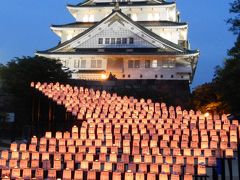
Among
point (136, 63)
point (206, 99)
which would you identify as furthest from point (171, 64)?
point (206, 99)

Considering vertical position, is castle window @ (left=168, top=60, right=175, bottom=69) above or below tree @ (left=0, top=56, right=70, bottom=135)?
above

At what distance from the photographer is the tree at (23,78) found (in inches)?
673

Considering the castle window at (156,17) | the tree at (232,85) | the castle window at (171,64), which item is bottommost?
the tree at (232,85)

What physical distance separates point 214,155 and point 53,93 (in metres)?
7.45

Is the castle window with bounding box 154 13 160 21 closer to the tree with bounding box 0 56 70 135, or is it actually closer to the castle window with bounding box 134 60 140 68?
the castle window with bounding box 134 60 140 68

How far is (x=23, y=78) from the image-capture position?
707 inches

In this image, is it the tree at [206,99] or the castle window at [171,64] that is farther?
the castle window at [171,64]

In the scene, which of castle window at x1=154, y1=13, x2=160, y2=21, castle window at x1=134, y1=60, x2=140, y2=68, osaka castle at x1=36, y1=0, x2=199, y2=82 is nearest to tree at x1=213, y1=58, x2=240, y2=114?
osaka castle at x1=36, y1=0, x2=199, y2=82

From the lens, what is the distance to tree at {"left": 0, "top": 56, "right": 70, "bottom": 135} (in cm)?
1709

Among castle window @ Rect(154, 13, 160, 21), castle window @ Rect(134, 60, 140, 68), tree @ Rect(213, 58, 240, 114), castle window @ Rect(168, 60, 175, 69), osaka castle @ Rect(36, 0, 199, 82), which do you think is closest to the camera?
tree @ Rect(213, 58, 240, 114)

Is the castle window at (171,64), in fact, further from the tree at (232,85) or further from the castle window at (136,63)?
the tree at (232,85)

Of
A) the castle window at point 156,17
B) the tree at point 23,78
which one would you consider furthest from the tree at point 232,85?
the castle window at point 156,17

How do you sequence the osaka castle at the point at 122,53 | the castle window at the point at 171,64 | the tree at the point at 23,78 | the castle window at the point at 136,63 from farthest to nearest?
the castle window at the point at 136,63 < the castle window at the point at 171,64 < the osaka castle at the point at 122,53 < the tree at the point at 23,78

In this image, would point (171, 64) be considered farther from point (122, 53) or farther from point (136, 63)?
point (122, 53)
